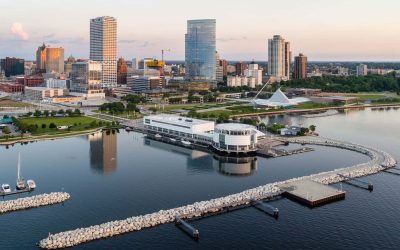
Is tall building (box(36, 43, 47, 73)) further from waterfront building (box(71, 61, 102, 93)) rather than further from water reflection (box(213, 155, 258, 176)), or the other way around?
water reflection (box(213, 155, 258, 176))

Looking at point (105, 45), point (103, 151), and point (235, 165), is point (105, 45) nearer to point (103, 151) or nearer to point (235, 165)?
point (103, 151)

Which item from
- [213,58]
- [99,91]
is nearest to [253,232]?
[99,91]

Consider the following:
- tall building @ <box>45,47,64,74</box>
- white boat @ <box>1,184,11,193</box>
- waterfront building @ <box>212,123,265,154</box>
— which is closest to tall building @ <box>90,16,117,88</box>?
tall building @ <box>45,47,64,74</box>

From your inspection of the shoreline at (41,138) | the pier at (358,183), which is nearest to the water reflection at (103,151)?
the shoreline at (41,138)

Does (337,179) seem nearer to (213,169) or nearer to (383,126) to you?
(213,169)

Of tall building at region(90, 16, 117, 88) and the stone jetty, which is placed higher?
tall building at region(90, 16, 117, 88)

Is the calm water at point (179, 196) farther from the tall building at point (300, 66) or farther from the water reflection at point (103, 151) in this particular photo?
the tall building at point (300, 66)
